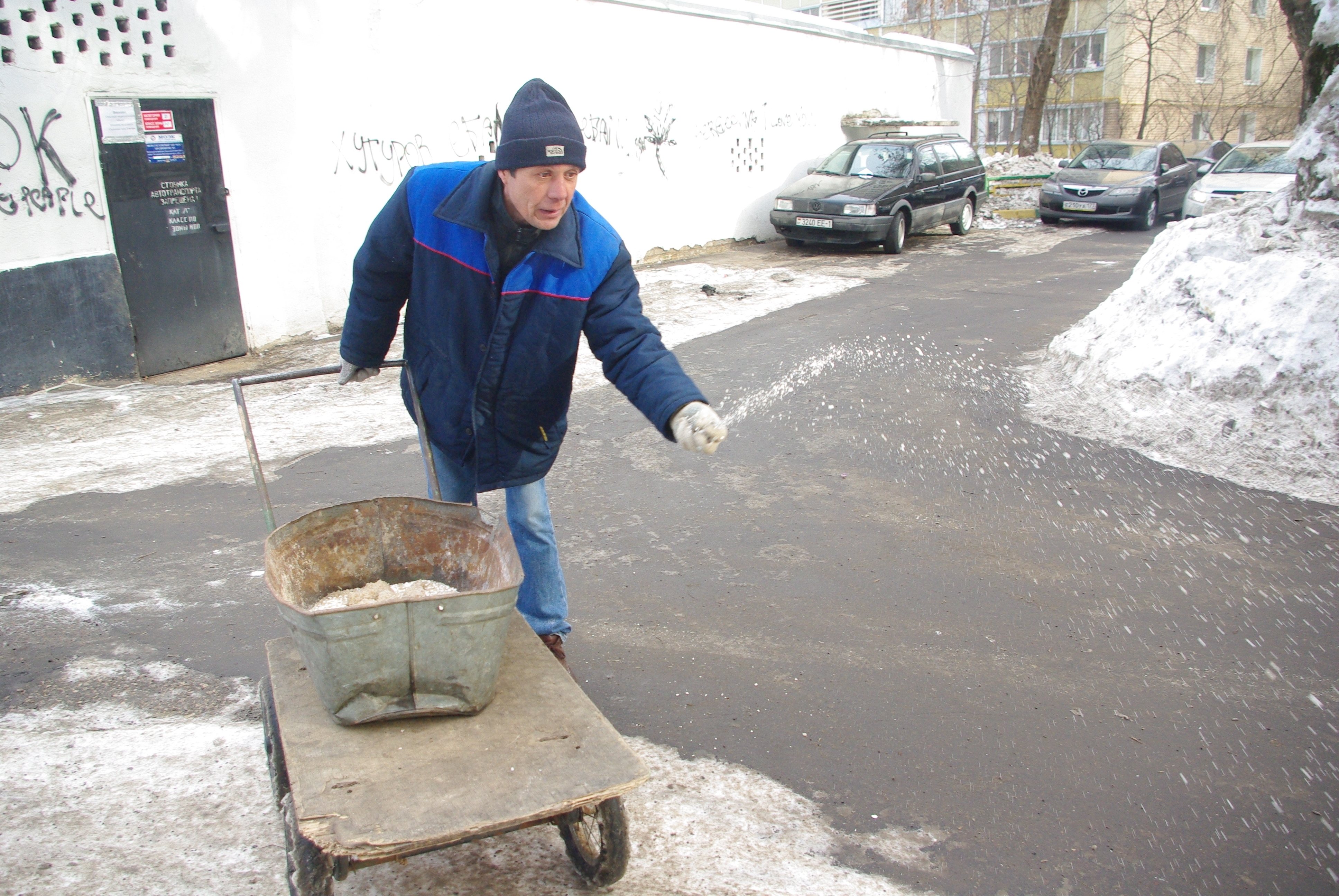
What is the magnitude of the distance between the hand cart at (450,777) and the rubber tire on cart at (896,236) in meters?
13.4

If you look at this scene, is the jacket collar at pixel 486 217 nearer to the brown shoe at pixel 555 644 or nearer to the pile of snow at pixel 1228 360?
the brown shoe at pixel 555 644

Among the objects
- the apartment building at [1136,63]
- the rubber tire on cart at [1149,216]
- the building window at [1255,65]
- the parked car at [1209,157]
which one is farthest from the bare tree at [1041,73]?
the building window at [1255,65]

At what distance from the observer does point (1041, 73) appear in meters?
24.6

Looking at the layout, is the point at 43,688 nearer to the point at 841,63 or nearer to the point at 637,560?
the point at 637,560

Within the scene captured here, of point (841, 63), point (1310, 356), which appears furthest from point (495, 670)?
point (841, 63)

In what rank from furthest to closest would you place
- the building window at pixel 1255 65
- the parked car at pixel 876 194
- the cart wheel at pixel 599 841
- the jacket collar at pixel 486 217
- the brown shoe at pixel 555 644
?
1. the building window at pixel 1255 65
2. the parked car at pixel 876 194
3. the brown shoe at pixel 555 644
4. the jacket collar at pixel 486 217
5. the cart wheel at pixel 599 841

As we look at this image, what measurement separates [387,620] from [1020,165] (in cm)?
2693

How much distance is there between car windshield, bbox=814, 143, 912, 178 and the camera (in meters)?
15.5

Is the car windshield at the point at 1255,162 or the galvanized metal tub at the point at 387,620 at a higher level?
the car windshield at the point at 1255,162

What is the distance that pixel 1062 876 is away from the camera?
8.80 feet

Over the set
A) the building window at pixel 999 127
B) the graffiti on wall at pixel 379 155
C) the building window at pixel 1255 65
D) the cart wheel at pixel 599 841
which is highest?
the building window at pixel 1255 65

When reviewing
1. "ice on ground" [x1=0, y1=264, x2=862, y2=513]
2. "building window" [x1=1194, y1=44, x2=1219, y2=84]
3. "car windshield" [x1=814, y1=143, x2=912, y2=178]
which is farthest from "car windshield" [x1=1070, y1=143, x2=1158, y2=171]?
"building window" [x1=1194, y1=44, x2=1219, y2=84]

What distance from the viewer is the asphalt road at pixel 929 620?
296cm

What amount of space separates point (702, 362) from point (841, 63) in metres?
13.2
